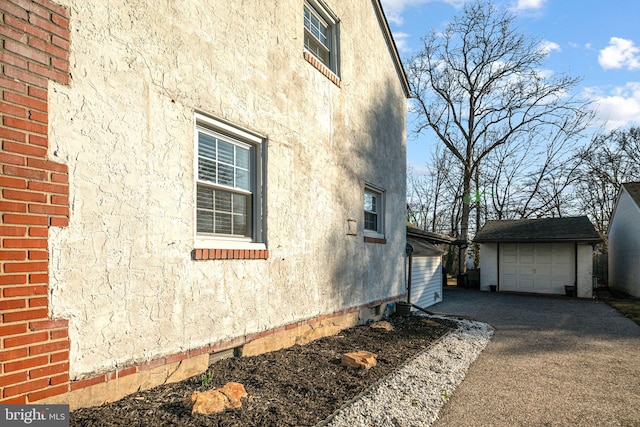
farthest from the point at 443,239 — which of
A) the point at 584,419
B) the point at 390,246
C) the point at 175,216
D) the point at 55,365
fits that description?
the point at 55,365

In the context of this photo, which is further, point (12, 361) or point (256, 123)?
point (256, 123)

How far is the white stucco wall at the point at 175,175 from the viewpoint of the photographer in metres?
3.13

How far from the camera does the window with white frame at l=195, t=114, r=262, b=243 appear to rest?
4.38 metres

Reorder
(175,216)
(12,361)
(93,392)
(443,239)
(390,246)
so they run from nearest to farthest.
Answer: (12,361) → (93,392) → (175,216) → (390,246) → (443,239)

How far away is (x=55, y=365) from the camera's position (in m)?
2.90

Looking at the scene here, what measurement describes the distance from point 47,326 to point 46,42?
2192 mm

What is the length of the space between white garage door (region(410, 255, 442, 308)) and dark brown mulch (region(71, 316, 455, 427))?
5338 millimetres

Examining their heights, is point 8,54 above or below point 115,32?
below

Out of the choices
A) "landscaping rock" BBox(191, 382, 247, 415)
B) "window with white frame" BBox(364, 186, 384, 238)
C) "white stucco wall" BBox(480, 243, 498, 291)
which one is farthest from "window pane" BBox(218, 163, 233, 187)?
"white stucco wall" BBox(480, 243, 498, 291)

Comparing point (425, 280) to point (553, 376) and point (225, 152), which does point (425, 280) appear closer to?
point (553, 376)

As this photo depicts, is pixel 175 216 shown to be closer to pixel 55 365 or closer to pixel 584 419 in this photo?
pixel 55 365

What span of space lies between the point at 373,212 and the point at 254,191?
416cm

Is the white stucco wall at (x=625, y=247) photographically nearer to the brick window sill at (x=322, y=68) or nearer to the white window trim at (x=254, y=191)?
the brick window sill at (x=322, y=68)

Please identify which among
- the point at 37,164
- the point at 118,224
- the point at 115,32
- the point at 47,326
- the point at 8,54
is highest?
the point at 115,32
